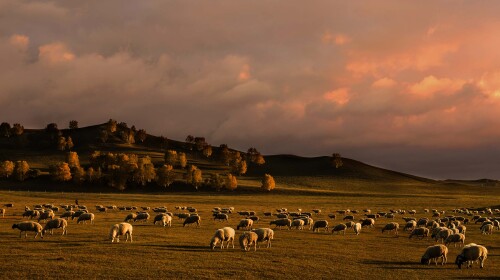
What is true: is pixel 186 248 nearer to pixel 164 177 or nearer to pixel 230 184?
pixel 230 184

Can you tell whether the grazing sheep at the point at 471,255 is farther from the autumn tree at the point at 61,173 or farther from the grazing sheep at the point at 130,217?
the autumn tree at the point at 61,173

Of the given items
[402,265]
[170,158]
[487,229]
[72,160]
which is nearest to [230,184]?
[170,158]

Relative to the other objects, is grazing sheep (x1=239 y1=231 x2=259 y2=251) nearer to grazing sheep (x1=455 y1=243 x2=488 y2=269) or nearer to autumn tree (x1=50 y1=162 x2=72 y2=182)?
grazing sheep (x1=455 y1=243 x2=488 y2=269)

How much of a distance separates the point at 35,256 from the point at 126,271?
6.74m

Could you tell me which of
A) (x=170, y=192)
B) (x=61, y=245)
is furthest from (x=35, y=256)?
(x=170, y=192)

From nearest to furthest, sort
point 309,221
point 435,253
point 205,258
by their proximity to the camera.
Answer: point 205,258
point 435,253
point 309,221

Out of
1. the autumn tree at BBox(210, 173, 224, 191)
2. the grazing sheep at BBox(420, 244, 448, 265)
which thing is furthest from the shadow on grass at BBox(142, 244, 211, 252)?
the autumn tree at BBox(210, 173, 224, 191)

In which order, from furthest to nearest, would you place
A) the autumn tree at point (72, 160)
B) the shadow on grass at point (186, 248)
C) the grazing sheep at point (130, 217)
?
the autumn tree at point (72, 160), the grazing sheep at point (130, 217), the shadow on grass at point (186, 248)

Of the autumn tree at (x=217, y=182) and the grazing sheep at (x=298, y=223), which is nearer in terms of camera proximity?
the grazing sheep at (x=298, y=223)

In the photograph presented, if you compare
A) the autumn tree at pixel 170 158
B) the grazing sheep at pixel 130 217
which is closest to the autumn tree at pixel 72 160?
the autumn tree at pixel 170 158

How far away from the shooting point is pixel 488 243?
38031 millimetres

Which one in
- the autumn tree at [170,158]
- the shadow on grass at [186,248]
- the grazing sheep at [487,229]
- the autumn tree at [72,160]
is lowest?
the shadow on grass at [186,248]

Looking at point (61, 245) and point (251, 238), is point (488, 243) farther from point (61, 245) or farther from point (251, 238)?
point (61, 245)

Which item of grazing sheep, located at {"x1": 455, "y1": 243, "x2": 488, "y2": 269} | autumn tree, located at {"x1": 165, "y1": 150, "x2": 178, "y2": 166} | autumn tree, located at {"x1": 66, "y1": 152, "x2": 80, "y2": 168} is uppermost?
autumn tree, located at {"x1": 165, "y1": 150, "x2": 178, "y2": 166}
